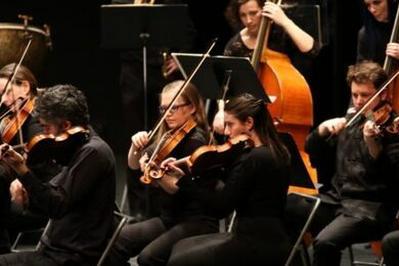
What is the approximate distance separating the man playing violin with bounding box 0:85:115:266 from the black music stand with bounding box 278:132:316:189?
0.74m

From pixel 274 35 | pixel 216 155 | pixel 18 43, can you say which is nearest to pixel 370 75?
pixel 216 155

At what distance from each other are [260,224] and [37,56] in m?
2.51

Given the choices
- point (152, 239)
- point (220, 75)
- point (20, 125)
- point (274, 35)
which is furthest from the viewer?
point (274, 35)

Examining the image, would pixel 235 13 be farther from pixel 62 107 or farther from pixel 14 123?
pixel 62 107

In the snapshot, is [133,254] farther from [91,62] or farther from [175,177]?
[91,62]

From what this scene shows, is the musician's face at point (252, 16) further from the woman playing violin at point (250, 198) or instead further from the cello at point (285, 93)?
the woman playing violin at point (250, 198)

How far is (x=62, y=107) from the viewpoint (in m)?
3.79

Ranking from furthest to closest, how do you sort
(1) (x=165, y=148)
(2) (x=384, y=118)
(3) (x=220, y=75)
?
(3) (x=220, y=75) < (1) (x=165, y=148) < (2) (x=384, y=118)

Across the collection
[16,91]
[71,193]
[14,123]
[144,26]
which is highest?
[144,26]

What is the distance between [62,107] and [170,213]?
0.73 meters

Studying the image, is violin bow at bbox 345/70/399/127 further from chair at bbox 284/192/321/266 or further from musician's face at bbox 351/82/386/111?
chair at bbox 284/192/321/266

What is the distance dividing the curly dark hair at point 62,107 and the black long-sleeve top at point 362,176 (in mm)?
1118

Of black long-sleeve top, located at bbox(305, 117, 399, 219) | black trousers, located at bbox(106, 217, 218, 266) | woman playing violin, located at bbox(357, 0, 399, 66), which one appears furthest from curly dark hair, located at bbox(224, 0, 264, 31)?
black trousers, located at bbox(106, 217, 218, 266)

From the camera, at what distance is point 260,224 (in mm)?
3754
